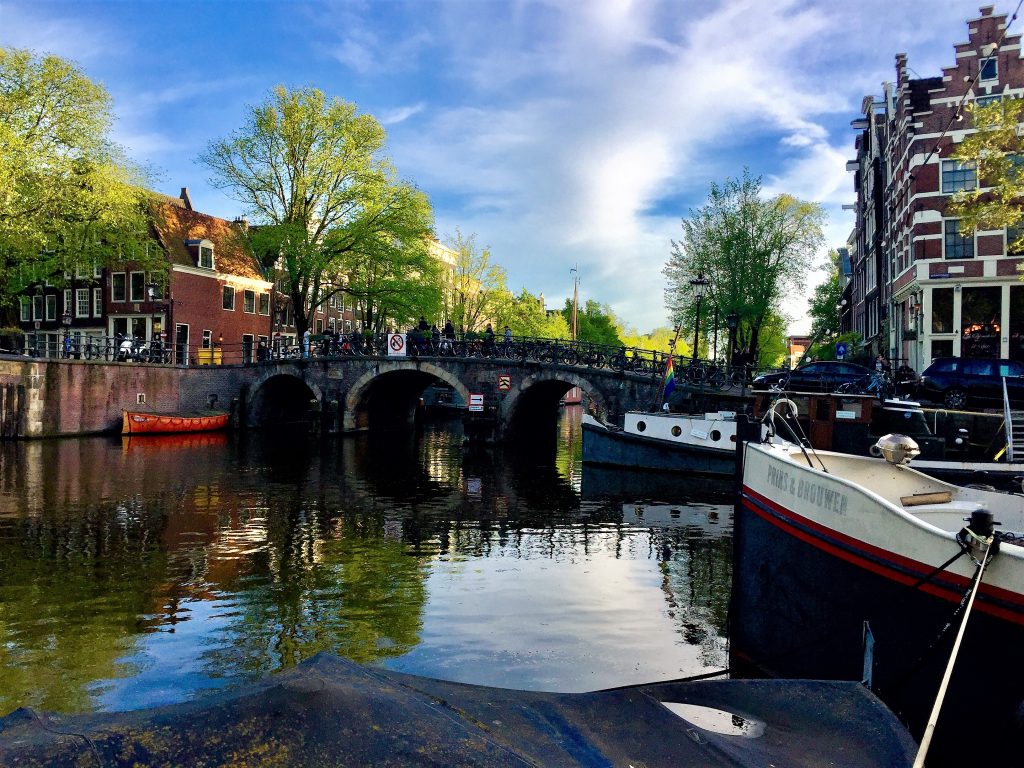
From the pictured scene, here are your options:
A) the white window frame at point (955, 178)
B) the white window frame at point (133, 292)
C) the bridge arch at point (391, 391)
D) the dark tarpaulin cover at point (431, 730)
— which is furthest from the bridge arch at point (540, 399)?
the dark tarpaulin cover at point (431, 730)

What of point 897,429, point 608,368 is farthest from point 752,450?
point 608,368

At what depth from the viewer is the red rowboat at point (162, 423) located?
32.3m

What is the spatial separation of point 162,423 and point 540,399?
16791 mm

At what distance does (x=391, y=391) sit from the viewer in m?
40.5

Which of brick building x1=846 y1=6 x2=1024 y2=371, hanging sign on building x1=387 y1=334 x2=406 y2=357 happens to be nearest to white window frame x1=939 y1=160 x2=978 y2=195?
brick building x1=846 y1=6 x2=1024 y2=371

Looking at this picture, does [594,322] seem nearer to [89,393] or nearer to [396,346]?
[396,346]

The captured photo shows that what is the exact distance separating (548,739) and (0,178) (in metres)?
33.2

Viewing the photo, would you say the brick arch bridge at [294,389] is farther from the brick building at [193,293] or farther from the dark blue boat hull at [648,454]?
the dark blue boat hull at [648,454]

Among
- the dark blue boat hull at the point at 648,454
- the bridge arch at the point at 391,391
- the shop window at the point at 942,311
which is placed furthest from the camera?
the bridge arch at the point at 391,391

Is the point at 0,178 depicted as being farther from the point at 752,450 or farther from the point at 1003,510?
the point at 1003,510

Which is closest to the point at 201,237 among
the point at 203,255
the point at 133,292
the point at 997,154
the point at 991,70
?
the point at 203,255

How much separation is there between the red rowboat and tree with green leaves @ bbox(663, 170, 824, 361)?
24499mm

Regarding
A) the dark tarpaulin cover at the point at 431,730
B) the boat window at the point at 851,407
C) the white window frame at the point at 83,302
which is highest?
the white window frame at the point at 83,302

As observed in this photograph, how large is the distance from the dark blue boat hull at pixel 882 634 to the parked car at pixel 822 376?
1772 cm
